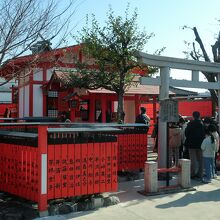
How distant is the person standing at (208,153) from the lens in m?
9.61

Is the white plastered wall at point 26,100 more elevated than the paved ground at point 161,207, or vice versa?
the white plastered wall at point 26,100

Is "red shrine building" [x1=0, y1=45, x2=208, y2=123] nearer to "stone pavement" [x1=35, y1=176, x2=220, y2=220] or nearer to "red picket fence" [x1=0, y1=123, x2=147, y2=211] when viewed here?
"stone pavement" [x1=35, y1=176, x2=220, y2=220]

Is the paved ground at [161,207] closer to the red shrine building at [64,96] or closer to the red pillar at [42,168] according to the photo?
the red pillar at [42,168]

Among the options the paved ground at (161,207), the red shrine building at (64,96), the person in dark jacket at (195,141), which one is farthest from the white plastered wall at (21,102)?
the paved ground at (161,207)

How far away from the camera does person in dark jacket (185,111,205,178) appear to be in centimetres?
1004

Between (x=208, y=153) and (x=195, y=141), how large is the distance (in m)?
0.55

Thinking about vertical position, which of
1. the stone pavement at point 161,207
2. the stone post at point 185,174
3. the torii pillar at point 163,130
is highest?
the torii pillar at point 163,130

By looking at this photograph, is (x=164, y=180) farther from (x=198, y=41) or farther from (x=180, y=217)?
(x=198, y=41)

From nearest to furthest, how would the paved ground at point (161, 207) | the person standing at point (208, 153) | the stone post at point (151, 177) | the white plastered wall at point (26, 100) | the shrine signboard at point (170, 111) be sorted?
the paved ground at point (161, 207), the stone post at point (151, 177), the shrine signboard at point (170, 111), the person standing at point (208, 153), the white plastered wall at point (26, 100)

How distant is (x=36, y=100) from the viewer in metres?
18.9

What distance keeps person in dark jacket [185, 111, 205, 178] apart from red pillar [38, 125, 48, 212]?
15.7ft

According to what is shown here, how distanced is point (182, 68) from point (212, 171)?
9.26ft

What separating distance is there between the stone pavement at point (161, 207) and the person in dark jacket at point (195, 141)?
1.22 m

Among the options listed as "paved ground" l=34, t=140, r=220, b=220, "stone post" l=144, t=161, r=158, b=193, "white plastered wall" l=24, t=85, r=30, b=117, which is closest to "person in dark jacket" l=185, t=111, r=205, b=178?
"paved ground" l=34, t=140, r=220, b=220
